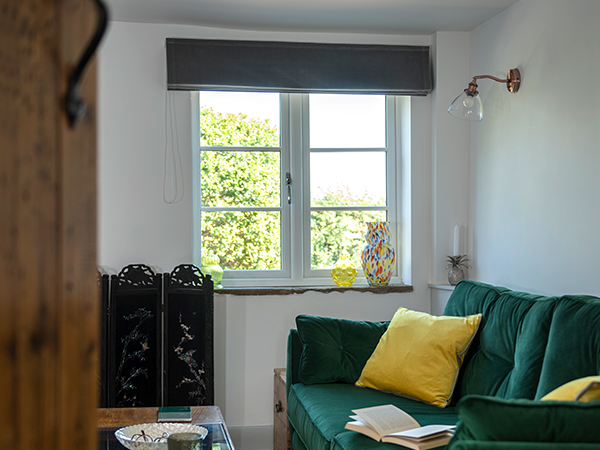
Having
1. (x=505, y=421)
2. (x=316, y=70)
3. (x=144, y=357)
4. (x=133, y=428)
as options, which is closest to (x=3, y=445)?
(x=505, y=421)

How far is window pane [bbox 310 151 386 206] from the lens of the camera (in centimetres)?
379

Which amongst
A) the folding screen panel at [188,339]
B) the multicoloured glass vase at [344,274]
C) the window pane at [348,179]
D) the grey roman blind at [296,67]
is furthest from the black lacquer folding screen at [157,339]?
the grey roman blind at [296,67]

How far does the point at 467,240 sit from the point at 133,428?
232 cm

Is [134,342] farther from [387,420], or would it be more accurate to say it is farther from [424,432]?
[424,432]

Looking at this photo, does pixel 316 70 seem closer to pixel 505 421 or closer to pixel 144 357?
pixel 144 357

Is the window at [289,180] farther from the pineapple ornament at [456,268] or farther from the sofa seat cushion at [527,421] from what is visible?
the sofa seat cushion at [527,421]

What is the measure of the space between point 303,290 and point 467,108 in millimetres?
1412

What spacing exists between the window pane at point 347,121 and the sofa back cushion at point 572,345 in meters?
2.06

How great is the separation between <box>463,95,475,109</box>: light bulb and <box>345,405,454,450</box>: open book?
1.58 metres

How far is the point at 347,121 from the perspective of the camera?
12.6 feet

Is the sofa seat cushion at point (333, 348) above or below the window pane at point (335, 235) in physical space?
below

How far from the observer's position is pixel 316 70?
3.58 m

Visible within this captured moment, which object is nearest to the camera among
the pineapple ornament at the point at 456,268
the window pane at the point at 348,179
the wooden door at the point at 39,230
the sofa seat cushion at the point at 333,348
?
the wooden door at the point at 39,230

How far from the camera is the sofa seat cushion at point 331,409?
7.39 feet
